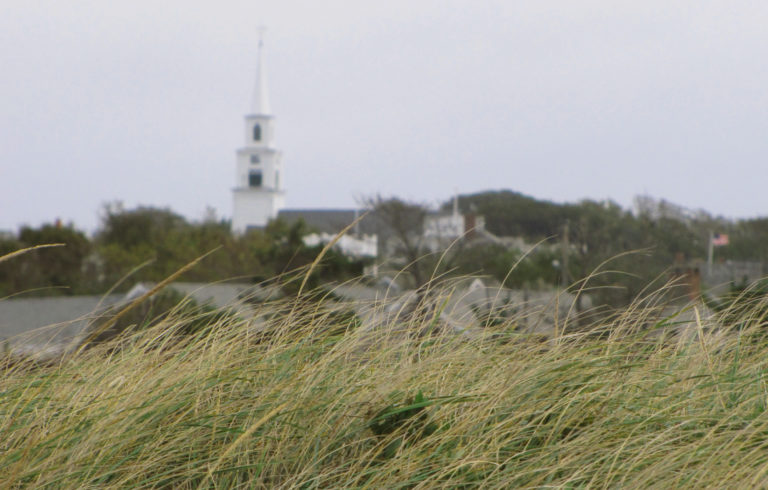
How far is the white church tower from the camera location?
10106 centimetres

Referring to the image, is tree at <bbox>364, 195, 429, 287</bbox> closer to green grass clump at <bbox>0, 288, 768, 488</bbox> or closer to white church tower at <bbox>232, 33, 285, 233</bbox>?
green grass clump at <bbox>0, 288, 768, 488</bbox>

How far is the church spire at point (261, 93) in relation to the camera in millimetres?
92044

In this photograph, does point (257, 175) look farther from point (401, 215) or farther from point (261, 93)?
point (401, 215)

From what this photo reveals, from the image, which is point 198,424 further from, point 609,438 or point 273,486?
point 609,438

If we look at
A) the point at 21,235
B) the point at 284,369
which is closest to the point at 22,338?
the point at 284,369

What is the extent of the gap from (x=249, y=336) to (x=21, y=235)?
3544 cm

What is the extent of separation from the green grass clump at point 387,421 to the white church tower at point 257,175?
321 feet

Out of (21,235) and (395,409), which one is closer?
(395,409)

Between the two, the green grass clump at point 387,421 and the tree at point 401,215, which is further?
the tree at point 401,215

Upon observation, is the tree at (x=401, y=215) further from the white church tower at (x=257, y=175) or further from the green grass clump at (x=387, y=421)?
the white church tower at (x=257, y=175)

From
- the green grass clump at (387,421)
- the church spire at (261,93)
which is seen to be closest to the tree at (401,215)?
the green grass clump at (387,421)

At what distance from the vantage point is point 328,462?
7.47ft

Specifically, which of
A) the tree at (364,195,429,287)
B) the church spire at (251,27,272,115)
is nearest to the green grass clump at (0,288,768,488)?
the tree at (364,195,429,287)

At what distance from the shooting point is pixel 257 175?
104625mm
